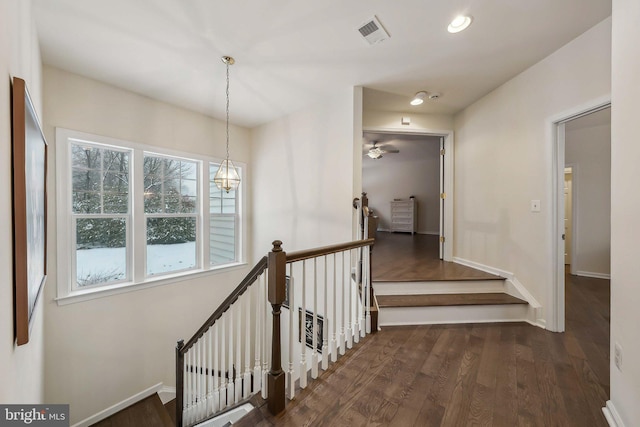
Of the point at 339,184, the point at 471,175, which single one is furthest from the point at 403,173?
the point at 339,184

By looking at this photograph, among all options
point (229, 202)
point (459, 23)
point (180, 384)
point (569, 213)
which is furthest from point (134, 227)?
point (569, 213)

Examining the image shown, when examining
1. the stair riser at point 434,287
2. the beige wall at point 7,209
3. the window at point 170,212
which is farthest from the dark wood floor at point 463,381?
the window at point 170,212

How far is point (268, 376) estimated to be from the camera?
5.00 ft

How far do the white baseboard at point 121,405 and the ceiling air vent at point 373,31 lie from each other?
484 cm

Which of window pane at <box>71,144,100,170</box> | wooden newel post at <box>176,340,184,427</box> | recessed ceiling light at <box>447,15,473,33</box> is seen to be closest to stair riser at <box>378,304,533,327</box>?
wooden newel post at <box>176,340,184,427</box>

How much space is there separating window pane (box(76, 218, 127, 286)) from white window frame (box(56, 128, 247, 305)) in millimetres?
72

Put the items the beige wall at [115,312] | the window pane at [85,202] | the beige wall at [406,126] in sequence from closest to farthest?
the beige wall at [115,312], the window pane at [85,202], the beige wall at [406,126]

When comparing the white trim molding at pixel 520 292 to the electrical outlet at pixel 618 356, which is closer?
the electrical outlet at pixel 618 356

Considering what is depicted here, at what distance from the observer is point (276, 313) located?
1501 mm

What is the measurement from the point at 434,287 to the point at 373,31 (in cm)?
272

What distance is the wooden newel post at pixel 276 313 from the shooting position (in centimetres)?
143

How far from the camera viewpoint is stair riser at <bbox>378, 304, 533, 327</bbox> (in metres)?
2.56

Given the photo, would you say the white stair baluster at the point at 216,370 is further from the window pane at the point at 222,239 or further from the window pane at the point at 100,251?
the window pane at the point at 222,239

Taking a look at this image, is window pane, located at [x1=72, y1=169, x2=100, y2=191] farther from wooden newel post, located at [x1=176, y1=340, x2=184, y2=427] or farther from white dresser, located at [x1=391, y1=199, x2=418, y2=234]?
white dresser, located at [x1=391, y1=199, x2=418, y2=234]
